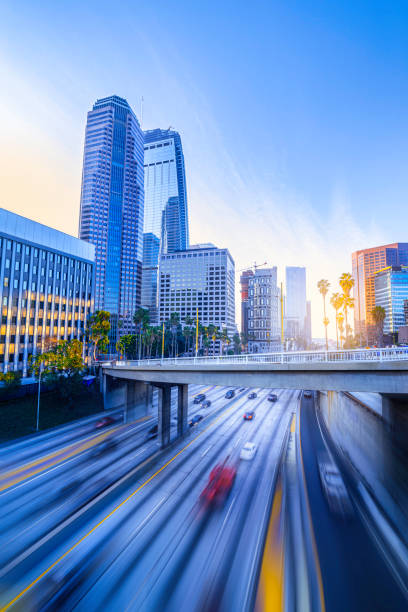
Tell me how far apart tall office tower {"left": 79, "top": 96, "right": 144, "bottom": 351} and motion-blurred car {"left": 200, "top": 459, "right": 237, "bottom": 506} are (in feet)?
447

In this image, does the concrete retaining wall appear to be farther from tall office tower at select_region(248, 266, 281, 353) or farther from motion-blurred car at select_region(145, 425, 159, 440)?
tall office tower at select_region(248, 266, 281, 353)

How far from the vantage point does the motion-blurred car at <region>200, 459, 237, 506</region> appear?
61.8 feet

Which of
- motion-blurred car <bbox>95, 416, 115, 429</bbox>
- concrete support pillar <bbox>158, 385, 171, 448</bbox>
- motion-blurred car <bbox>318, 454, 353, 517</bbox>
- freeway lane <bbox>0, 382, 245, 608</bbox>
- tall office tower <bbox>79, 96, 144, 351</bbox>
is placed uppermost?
tall office tower <bbox>79, 96, 144, 351</bbox>

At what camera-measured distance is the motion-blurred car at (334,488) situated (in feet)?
61.7

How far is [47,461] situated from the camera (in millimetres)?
25531

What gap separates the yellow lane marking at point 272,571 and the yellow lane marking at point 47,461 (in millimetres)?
22240

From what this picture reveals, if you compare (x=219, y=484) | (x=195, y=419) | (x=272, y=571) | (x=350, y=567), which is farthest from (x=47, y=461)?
(x=350, y=567)

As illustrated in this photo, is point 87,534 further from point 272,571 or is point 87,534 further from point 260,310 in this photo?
point 260,310

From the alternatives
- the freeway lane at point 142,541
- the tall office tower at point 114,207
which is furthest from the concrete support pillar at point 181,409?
the tall office tower at point 114,207

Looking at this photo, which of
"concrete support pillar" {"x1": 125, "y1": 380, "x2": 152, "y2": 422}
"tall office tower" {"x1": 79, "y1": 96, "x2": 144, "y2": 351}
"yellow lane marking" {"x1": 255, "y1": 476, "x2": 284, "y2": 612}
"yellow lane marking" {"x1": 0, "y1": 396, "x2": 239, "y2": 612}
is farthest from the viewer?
"tall office tower" {"x1": 79, "y1": 96, "x2": 144, "y2": 351}

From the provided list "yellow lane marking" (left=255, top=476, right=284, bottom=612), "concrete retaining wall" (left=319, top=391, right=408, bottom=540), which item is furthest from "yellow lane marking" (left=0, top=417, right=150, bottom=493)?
"concrete retaining wall" (left=319, top=391, right=408, bottom=540)

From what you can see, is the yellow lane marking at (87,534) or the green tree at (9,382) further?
the green tree at (9,382)

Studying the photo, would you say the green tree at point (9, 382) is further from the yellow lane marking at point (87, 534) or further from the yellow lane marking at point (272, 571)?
the yellow lane marking at point (272, 571)

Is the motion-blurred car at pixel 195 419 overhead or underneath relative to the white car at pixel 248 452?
underneath
